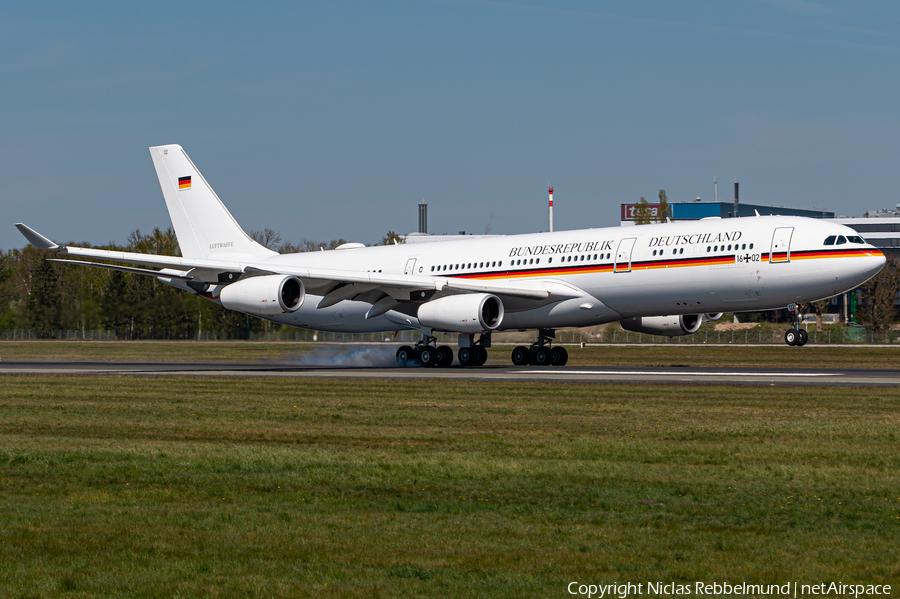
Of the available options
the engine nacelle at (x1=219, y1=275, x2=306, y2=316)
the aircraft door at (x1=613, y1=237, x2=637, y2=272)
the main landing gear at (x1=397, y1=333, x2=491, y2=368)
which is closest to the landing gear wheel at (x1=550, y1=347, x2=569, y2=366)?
the main landing gear at (x1=397, y1=333, x2=491, y2=368)

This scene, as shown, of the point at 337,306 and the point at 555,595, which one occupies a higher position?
the point at 337,306

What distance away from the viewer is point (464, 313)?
118ft

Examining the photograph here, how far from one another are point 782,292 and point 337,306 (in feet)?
62.5

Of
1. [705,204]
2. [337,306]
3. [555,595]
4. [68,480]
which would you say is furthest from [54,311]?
[705,204]

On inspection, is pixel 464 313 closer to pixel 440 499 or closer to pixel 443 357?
pixel 443 357

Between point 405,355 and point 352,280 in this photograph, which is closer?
point 352,280

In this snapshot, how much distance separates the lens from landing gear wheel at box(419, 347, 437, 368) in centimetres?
3950

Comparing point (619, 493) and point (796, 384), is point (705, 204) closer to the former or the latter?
point (796, 384)

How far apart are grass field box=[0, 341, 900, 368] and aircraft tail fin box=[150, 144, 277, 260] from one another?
641 cm

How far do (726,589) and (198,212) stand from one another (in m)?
42.2

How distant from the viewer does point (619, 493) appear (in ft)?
36.0

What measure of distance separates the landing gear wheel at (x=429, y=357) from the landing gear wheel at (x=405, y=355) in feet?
2.32

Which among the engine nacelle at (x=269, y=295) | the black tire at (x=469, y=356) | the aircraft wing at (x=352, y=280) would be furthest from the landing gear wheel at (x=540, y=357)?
the engine nacelle at (x=269, y=295)

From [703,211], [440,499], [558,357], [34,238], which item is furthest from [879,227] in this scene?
[440,499]
